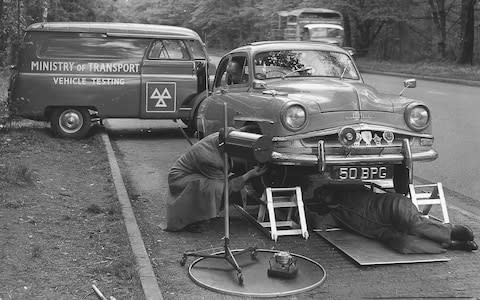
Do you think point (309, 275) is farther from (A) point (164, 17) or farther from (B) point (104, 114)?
(A) point (164, 17)

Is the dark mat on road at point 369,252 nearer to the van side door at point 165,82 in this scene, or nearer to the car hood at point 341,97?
the car hood at point 341,97

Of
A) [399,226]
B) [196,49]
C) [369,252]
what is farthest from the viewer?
[196,49]

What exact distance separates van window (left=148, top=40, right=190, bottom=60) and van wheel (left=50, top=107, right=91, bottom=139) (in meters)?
1.72

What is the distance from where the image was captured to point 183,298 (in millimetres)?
4828

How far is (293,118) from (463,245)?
2.01 m

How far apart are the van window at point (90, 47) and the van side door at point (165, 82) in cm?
30

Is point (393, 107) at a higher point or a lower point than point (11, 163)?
higher

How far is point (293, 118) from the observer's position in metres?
6.30

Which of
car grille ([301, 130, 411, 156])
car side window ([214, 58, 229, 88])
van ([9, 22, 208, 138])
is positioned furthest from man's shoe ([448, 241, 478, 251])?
van ([9, 22, 208, 138])

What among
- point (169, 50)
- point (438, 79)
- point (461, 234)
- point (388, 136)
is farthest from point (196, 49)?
point (438, 79)

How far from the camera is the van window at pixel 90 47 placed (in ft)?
38.8

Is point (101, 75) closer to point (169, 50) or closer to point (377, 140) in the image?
point (169, 50)

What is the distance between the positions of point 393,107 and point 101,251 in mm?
3241

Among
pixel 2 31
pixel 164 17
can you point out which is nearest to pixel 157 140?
pixel 2 31
